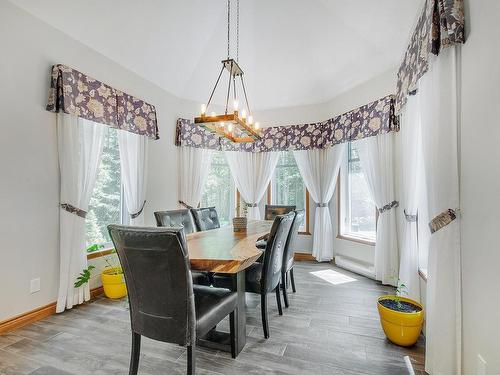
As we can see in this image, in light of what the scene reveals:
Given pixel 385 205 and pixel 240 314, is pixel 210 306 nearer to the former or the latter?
pixel 240 314

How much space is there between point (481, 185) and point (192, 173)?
3.89m

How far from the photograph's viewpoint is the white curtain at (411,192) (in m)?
2.34

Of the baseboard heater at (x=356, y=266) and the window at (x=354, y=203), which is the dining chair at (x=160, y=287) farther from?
the window at (x=354, y=203)

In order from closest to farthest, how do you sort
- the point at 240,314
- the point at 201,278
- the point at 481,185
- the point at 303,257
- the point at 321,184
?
1. the point at 481,185
2. the point at 240,314
3. the point at 201,278
4. the point at 321,184
5. the point at 303,257

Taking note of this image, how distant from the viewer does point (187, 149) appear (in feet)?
14.7

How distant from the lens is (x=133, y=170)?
3604 millimetres

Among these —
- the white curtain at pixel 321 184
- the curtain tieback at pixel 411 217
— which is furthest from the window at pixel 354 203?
the curtain tieback at pixel 411 217

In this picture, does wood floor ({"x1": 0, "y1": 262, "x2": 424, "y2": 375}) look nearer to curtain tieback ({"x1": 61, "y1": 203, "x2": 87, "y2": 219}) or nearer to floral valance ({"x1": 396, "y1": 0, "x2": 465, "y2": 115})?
curtain tieback ({"x1": 61, "y1": 203, "x2": 87, "y2": 219})

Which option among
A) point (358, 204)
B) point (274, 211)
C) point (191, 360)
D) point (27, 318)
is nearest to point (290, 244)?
point (274, 211)

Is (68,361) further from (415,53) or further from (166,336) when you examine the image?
(415,53)

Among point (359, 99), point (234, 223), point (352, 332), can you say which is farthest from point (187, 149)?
point (352, 332)

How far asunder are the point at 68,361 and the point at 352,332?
7.43 feet

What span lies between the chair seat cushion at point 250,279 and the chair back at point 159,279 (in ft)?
2.84

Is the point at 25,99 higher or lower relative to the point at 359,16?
lower
